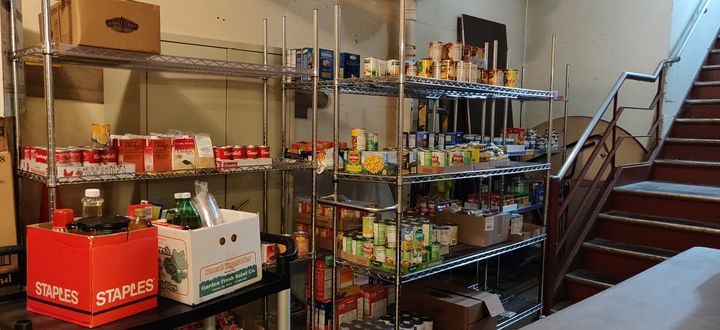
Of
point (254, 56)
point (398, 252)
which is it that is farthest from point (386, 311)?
point (254, 56)

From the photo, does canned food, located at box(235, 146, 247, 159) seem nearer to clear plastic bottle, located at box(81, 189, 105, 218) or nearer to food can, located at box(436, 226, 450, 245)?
clear plastic bottle, located at box(81, 189, 105, 218)

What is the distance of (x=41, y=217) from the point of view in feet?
7.12

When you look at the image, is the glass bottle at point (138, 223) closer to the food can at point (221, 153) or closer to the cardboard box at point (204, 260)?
the cardboard box at point (204, 260)

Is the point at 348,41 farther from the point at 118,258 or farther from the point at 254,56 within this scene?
the point at 118,258

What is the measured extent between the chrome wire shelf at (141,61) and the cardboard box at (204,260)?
0.85 m

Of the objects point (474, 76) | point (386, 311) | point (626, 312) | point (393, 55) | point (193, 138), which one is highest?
point (393, 55)

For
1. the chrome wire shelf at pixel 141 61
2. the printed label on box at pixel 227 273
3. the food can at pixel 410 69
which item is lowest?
the printed label on box at pixel 227 273

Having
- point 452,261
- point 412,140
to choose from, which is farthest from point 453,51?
point 452,261

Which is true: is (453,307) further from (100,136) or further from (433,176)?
(100,136)

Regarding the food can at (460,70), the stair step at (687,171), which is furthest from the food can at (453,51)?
the stair step at (687,171)

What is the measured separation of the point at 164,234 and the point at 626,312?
1.18 meters

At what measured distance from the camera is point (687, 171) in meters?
4.08

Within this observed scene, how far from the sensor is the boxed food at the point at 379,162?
8.56 ft

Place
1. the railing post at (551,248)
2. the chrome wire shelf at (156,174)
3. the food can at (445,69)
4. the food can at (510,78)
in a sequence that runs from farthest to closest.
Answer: the railing post at (551,248)
the food can at (510,78)
the food can at (445,69)
the chrome wire shelf at (156,174)
